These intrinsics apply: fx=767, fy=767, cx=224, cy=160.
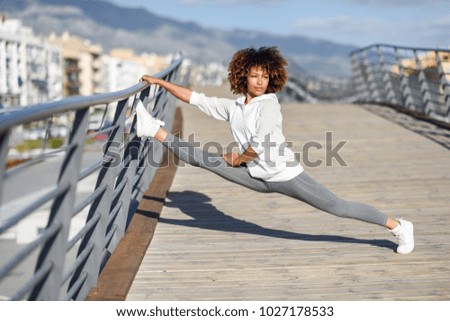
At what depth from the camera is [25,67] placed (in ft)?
355

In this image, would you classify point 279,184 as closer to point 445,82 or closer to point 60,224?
point 60,224

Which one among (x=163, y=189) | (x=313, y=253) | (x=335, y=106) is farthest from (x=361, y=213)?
(x=335, y=106)

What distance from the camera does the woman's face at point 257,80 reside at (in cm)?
443

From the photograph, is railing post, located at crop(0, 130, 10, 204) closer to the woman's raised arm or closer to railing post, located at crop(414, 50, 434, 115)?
the woman's raised arm

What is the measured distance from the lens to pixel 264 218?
633cm

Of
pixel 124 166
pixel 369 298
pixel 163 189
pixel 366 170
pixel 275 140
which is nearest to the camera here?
pixel 369 298

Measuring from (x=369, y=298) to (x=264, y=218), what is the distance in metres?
2.36

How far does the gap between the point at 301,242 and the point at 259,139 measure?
4.08 feet

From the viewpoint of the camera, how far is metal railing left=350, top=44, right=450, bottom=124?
12.2 meters

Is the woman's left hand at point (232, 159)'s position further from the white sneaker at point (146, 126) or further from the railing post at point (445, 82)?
the railing post at point (445, 82)

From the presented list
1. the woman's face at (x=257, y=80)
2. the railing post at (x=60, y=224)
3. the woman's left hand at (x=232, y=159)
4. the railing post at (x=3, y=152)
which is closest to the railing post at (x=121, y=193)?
the woman's left hand at (x=232, y=159)

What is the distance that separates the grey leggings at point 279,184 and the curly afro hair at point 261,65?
1.64ft

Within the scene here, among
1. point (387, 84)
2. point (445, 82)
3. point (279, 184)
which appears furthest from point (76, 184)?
point (387, 84)
